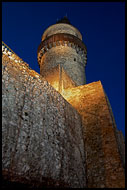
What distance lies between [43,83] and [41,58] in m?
10.3

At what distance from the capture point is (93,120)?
8875 mm

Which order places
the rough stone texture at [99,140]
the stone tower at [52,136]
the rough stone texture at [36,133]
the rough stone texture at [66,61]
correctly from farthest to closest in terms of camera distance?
the rough stone texture at [66,61] < the rough stone texture at [99,140] < the stone tower at [52,136] < the rough stone texture at [36,133]

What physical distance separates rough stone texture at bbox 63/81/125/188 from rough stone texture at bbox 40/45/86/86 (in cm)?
420

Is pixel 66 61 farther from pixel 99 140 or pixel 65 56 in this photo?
pixel 99 140

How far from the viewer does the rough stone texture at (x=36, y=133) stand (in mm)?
4699

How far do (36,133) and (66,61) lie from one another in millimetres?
10393

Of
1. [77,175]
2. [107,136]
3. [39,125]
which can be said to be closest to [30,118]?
[39,125]

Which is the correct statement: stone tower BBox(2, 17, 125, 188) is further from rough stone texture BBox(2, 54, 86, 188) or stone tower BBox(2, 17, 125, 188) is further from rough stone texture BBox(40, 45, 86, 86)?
rough stone texture BBox(40, 45, 86, 86)

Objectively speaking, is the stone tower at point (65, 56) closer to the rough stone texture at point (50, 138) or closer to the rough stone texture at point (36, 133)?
the rough stone texture at point (50, 138)

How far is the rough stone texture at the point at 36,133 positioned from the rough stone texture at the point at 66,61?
6767 millimetres

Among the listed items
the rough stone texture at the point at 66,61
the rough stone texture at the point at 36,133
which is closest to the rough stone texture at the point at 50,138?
the rough stone texture at the point at 36,133

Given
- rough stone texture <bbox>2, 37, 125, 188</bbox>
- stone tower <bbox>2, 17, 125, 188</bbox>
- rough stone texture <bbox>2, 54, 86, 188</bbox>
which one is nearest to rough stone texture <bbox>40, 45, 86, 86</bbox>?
stone tower <bbox>2, 17, 125, 188</bbox>

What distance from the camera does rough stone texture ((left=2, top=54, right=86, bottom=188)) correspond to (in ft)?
15.4

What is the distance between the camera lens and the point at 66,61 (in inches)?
590
